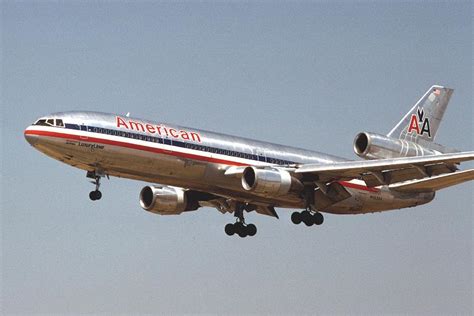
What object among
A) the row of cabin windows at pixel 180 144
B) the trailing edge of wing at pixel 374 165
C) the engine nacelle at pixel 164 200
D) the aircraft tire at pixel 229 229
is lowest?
the aircraft tire at pixel 229 229

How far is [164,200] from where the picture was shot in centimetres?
5950

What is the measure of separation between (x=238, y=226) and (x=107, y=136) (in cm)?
1231

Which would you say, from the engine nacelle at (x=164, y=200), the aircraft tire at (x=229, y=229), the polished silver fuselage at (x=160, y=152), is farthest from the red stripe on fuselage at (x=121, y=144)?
the aircraft tire at (x=229, y=229)

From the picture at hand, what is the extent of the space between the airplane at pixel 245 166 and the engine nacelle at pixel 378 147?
55mm

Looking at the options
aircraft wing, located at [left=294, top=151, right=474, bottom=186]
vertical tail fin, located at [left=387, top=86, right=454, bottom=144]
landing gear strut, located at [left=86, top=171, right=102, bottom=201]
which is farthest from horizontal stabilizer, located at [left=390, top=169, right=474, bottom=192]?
landing gear strut, located at [left=86, top=171, right=102, bottom=201]

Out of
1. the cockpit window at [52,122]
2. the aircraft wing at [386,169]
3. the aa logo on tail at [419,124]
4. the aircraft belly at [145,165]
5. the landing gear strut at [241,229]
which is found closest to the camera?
the aircraft belly at [145,165]

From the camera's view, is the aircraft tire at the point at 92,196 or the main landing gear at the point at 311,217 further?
the main landing gear at the point at 311,217

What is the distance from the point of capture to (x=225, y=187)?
180 ft

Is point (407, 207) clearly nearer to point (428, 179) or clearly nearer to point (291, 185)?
point (428, 179)

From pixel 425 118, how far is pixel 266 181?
47.3ft

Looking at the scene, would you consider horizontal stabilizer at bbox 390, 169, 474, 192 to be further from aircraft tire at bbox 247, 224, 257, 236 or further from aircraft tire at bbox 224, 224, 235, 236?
aircraft tire at bbox 224, 224, 235, 236

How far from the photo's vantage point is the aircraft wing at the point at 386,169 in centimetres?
5269

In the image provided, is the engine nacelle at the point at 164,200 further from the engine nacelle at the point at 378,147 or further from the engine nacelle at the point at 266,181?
the engine nacelle at the point at 378,147

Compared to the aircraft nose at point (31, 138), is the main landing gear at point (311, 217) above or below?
below
